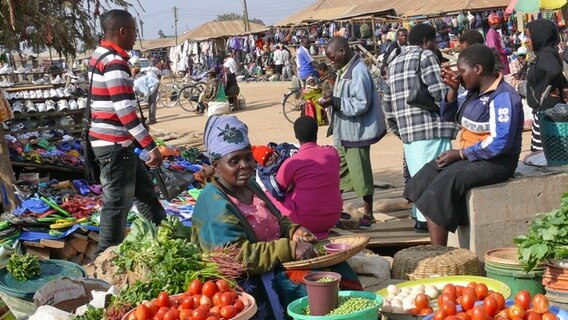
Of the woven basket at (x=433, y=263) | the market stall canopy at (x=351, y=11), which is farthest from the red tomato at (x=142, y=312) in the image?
the market stall canopy at (x=351, y=11)

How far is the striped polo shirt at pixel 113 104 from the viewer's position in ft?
18.0

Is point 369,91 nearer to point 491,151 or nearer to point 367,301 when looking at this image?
point 491,151

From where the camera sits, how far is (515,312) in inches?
129

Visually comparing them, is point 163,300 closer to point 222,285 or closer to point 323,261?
point 222,285

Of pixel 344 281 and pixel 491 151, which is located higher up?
pixel 491 151

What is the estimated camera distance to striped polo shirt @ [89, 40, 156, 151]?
550cm

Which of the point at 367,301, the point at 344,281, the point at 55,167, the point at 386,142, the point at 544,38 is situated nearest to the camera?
the point at 367,301

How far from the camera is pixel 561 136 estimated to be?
595 cm

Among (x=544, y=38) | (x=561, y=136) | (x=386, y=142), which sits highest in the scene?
(x=544, y=38)

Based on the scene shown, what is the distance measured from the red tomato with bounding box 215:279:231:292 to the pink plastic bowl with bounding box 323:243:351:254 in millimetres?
646

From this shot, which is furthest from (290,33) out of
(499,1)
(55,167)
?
(55,167)

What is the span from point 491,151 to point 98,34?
5043mm

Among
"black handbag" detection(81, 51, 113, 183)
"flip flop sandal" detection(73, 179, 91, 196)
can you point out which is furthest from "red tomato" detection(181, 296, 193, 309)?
"flip flop sandal" detection(73, 179, 91, 196)

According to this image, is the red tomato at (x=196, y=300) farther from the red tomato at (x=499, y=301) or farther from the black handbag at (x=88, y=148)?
the black handbag at (x=88, y=148)
